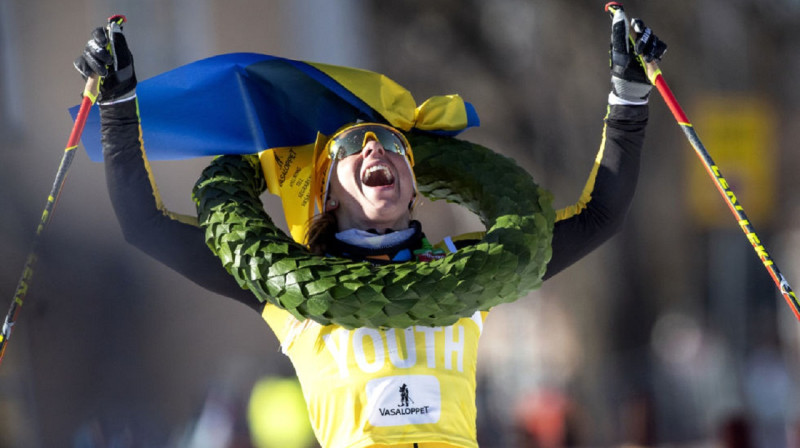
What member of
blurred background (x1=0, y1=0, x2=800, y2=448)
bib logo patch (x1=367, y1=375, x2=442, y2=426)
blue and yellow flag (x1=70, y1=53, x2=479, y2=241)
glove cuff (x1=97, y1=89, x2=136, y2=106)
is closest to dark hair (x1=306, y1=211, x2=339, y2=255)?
blue and yellow flag (x1=70, y1=53, x2=479, y2=241)

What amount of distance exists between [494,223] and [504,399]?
5.65m

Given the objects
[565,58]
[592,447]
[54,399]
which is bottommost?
[592,447]

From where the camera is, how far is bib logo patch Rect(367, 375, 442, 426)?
11.8ft

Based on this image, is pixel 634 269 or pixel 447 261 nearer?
pixel 447 261

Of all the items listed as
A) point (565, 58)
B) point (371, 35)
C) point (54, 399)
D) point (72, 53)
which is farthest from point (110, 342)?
point (565, 58)

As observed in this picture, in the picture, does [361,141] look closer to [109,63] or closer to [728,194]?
[109,63]

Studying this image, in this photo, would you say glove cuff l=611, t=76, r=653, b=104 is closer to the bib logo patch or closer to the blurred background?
the bib logo patch

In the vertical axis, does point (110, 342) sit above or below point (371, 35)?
below

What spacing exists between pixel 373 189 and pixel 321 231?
0.23m

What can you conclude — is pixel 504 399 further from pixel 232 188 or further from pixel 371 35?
pixel 232 188

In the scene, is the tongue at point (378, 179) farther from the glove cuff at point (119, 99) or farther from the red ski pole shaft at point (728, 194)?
the red ski pole shaft at point (728, 194)

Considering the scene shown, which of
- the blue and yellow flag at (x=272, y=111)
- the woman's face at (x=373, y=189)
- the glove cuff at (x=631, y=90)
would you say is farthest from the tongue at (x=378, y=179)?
the glove cuff at (x=631, y=90)

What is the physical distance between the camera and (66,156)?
3.85 meters

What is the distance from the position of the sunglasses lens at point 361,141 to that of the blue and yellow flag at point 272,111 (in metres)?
0.16
